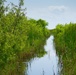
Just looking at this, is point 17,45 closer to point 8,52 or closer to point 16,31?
point 16,31

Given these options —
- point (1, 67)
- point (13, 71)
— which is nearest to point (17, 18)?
point (13, 71)

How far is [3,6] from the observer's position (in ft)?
75.2

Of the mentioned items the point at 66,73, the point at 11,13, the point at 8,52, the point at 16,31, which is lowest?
the point at 66,73

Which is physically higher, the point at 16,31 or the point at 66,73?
the point at 16,31

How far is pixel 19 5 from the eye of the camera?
29.8m

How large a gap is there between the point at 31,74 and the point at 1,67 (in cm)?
747

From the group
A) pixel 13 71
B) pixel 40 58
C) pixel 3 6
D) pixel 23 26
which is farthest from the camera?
pixel 40 58

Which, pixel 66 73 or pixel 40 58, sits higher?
pixel 40 58

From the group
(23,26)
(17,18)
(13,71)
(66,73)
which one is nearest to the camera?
(66,73)

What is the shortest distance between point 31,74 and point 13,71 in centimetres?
361

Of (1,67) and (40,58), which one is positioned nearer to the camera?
(1,67)

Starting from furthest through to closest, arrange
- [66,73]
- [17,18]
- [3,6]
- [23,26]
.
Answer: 1. [23,26]
2. [17,18]
3. [3,6]
4. [66,73]

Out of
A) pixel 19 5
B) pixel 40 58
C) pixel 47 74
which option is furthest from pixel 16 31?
pixel 40 58

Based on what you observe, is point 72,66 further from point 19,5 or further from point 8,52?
point 19,5
